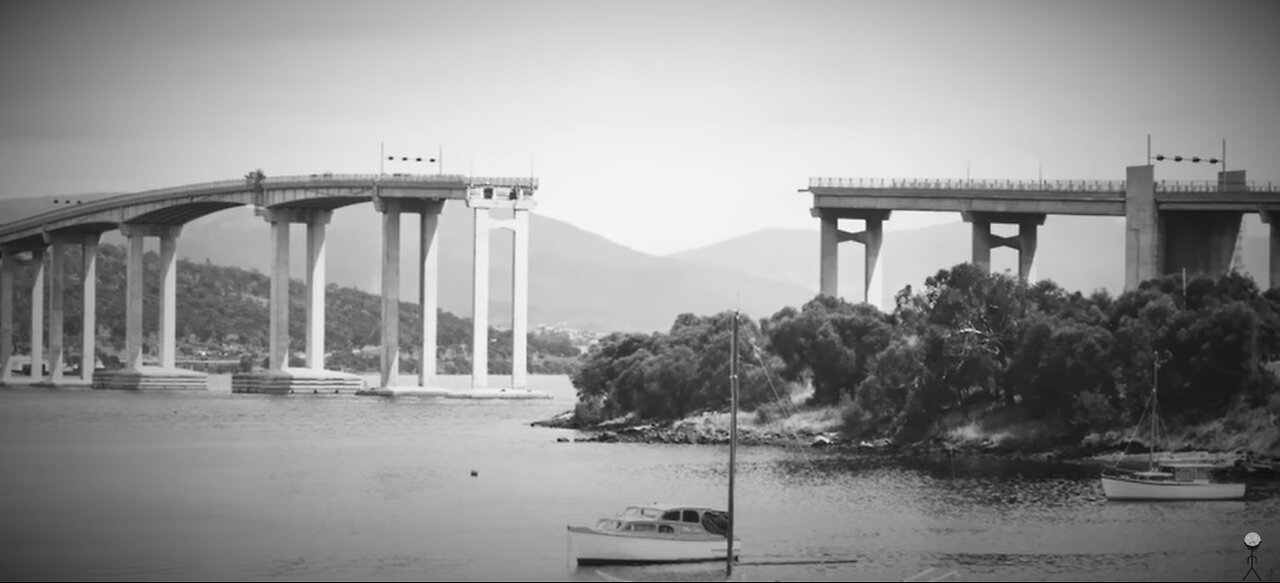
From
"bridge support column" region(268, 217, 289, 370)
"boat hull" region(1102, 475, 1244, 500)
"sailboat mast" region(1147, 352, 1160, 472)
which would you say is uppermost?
"bridge support column" region(268, 217, 289, 370)

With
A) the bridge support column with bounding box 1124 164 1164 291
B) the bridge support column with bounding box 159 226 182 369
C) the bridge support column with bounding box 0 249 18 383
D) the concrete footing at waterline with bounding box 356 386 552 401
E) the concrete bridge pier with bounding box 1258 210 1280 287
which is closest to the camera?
the concrete bridge pier with bounding box 1258 210 1280 287

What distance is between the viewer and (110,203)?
180m

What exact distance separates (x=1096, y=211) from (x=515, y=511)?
5541 cm

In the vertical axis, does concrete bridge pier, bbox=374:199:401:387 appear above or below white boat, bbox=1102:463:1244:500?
above

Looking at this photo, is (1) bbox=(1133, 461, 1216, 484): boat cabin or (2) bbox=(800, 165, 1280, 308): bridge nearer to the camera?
(1) bbox=(1133, 461, 1216, 484): boat cabin

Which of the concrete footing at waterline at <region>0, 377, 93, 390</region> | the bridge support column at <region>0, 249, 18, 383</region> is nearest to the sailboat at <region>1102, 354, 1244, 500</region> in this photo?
the concrete footing at waterline at <region>0, 377, 93, 390</region>

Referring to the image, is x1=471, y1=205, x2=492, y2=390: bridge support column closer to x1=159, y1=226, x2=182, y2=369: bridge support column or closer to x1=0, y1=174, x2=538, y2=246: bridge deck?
x1=0, y1=174, x2=538, y2=246: bridge deck

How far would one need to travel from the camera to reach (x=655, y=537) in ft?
184

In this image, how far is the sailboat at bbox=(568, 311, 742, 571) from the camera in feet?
184

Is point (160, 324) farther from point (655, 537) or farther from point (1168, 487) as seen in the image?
point (655, 537)

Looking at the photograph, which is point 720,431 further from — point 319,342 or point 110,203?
point 110,203

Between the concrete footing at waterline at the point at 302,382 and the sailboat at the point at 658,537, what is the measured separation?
11113 centimetres

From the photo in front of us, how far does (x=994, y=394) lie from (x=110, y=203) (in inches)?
4222

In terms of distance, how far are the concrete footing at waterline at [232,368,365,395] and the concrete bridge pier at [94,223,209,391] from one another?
12.5 m
